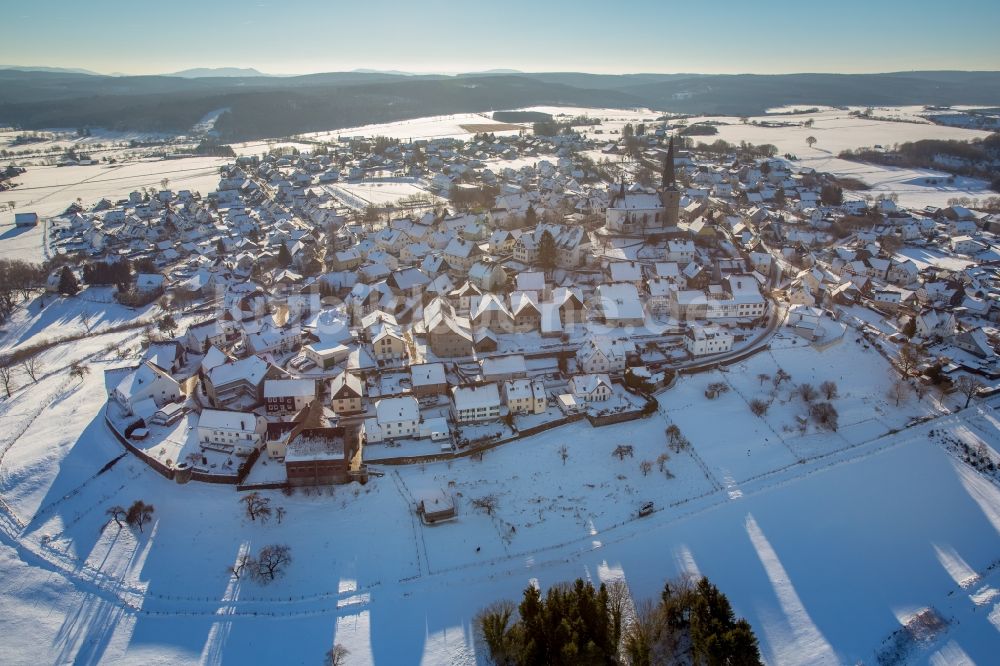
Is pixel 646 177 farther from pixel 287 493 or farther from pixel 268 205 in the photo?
pixel 287 493

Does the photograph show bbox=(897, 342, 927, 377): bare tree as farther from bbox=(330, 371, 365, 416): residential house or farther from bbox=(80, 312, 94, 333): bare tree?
bbox=(80, 312, 94, 333): bare tree

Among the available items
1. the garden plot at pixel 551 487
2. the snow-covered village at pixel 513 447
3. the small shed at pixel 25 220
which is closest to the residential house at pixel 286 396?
the snow-covered village at pixel 513 447

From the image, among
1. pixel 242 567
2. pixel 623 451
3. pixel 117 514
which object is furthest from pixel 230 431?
pixel 623 451

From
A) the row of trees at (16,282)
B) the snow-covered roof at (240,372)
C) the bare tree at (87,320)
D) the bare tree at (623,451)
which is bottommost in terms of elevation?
the bare tree at (623,451)

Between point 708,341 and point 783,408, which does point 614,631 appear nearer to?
point 783,408

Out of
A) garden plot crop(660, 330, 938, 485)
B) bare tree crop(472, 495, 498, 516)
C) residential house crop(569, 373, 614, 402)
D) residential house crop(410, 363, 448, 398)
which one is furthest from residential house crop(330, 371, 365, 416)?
garden plot crop(660, 330, 938, 485)

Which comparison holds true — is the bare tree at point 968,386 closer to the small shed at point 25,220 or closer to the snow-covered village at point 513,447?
the snow-covered village at point 513,447

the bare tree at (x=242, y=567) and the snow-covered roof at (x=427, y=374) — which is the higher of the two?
the snow-covered roof at (x=427, y=374)
